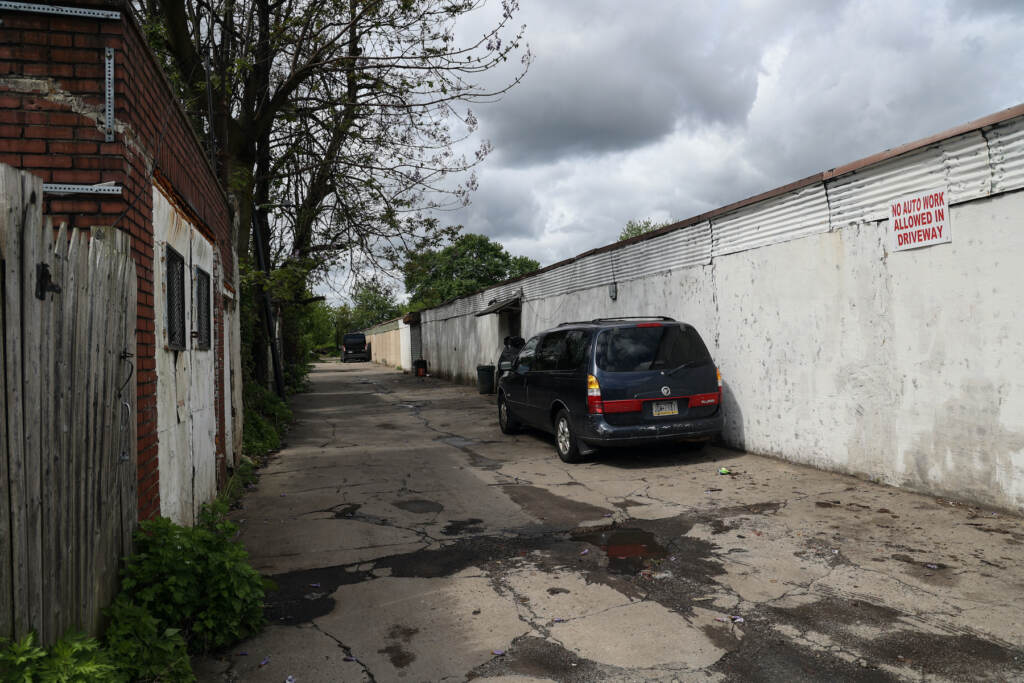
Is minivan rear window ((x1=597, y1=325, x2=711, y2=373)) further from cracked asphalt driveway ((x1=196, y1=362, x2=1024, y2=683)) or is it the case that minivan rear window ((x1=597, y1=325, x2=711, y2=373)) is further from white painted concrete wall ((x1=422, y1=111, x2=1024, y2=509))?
cracked asphalt driveway ((x1=196, y1=362, x2=1024, y2=683))

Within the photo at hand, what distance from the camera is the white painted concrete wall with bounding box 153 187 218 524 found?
4590mm

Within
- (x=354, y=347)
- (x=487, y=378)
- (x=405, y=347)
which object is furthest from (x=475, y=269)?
(x=487, y=378)

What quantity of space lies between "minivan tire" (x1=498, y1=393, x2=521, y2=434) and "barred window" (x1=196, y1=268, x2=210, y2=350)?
5694 mm

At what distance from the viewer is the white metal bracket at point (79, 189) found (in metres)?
3.71

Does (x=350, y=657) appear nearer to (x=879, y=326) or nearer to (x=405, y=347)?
(x=879, y=326)

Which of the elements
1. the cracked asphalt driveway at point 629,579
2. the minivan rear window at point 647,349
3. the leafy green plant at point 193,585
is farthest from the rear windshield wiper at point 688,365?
the leafy green plant at point 193,585

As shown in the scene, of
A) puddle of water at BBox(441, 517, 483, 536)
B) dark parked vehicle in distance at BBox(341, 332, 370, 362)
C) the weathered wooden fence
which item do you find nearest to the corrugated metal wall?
puddle of water at BBox(441, 517, 483, 536)

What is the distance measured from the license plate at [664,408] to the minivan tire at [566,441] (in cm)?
111

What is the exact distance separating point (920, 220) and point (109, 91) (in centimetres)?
664

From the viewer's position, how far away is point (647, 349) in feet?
27.9

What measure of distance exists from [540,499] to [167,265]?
4.06 m

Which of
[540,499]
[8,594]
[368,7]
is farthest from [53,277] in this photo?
[368,7]

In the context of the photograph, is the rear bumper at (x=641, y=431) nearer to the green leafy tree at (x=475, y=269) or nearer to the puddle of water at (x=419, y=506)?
the puddle of water at (x=419, y=506)

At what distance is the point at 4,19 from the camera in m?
3.77
